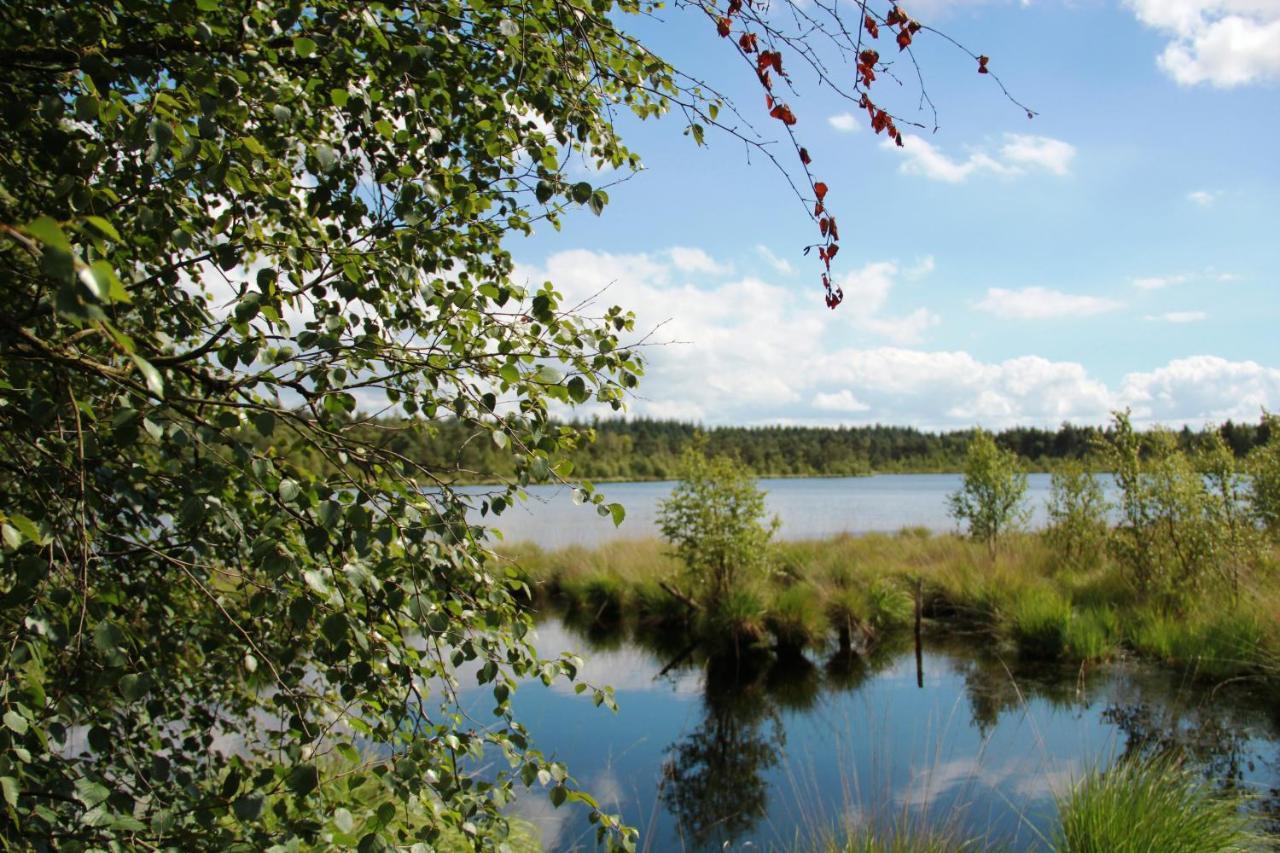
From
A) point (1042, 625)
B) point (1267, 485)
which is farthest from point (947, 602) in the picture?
point (1267, 485)

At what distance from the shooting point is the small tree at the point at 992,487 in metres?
17.2

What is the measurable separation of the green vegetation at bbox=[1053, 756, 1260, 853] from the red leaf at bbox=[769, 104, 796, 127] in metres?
4.48

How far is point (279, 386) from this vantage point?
2047mm

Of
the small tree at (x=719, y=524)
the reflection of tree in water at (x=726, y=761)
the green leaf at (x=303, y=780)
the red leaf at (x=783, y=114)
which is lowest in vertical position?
the reflection of tree in water at (x=726, y=761)

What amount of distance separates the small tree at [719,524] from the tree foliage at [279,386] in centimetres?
1014

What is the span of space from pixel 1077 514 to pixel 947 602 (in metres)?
3.30

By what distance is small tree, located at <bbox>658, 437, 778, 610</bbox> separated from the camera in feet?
41.2

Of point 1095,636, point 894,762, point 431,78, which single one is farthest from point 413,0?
point 1095,636

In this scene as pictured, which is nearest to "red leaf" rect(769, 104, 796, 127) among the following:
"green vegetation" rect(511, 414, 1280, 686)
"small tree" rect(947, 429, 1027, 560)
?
"green vegetation" rect(511, 414, 1280, 686)

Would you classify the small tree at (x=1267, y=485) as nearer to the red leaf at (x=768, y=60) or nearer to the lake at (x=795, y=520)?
the lake at (x=795, y=520)

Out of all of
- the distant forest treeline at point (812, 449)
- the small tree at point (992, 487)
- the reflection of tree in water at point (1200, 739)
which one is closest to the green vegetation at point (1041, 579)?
the small tree at point (992, 487)

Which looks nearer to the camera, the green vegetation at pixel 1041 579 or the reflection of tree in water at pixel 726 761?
the reflection of tree in water at pixel 726 761

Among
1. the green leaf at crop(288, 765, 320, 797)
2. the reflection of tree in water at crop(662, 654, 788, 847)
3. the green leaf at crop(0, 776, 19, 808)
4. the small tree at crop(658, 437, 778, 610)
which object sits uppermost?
the green leaf at crop(0, 776, 19, 808)

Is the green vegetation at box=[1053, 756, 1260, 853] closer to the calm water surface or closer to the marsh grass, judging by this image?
the calm water surface
